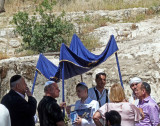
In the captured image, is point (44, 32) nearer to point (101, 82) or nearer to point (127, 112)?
point (101, 82)

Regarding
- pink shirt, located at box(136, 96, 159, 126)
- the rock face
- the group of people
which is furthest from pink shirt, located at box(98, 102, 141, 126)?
the rock face

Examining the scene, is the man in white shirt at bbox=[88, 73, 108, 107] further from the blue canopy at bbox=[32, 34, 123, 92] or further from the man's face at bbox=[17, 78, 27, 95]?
the man's face at bbox=[17, 78, 27, 95]

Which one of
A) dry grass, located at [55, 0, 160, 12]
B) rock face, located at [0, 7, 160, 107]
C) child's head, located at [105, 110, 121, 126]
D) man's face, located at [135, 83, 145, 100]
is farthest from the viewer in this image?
dry grass, located at [55, 0, 160, 12]

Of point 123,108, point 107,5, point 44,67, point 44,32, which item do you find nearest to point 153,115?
point 123,108

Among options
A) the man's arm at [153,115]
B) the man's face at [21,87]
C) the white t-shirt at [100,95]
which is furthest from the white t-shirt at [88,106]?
the man's face at [21,87]

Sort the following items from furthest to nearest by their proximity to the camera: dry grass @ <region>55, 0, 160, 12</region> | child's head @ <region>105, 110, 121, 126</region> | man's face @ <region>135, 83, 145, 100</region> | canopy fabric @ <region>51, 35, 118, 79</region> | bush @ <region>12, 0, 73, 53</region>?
dry grass @ <region>55, 0, 160, 12</region> < bush @ <region>12, 0, 73, 53</region> < canopy fabric @ <region>51, 35, 118, 79</region> < man's face @ <region>135, 83, 145, 100</region> < child's head @ <region>105, 110, 121, 126</region>

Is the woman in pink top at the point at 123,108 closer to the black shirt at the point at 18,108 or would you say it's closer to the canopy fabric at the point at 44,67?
the black shirt at the point at 18,108

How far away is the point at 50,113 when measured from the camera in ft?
14.5

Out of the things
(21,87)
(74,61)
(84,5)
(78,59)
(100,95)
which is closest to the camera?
(21,87)

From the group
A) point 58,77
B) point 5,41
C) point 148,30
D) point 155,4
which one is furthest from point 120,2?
point 58,77

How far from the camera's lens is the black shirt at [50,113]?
14.4 feet

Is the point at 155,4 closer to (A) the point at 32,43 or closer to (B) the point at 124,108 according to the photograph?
(A) the point at 32,43

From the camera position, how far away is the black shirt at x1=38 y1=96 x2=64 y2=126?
14.4ft

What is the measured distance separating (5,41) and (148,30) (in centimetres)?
587
